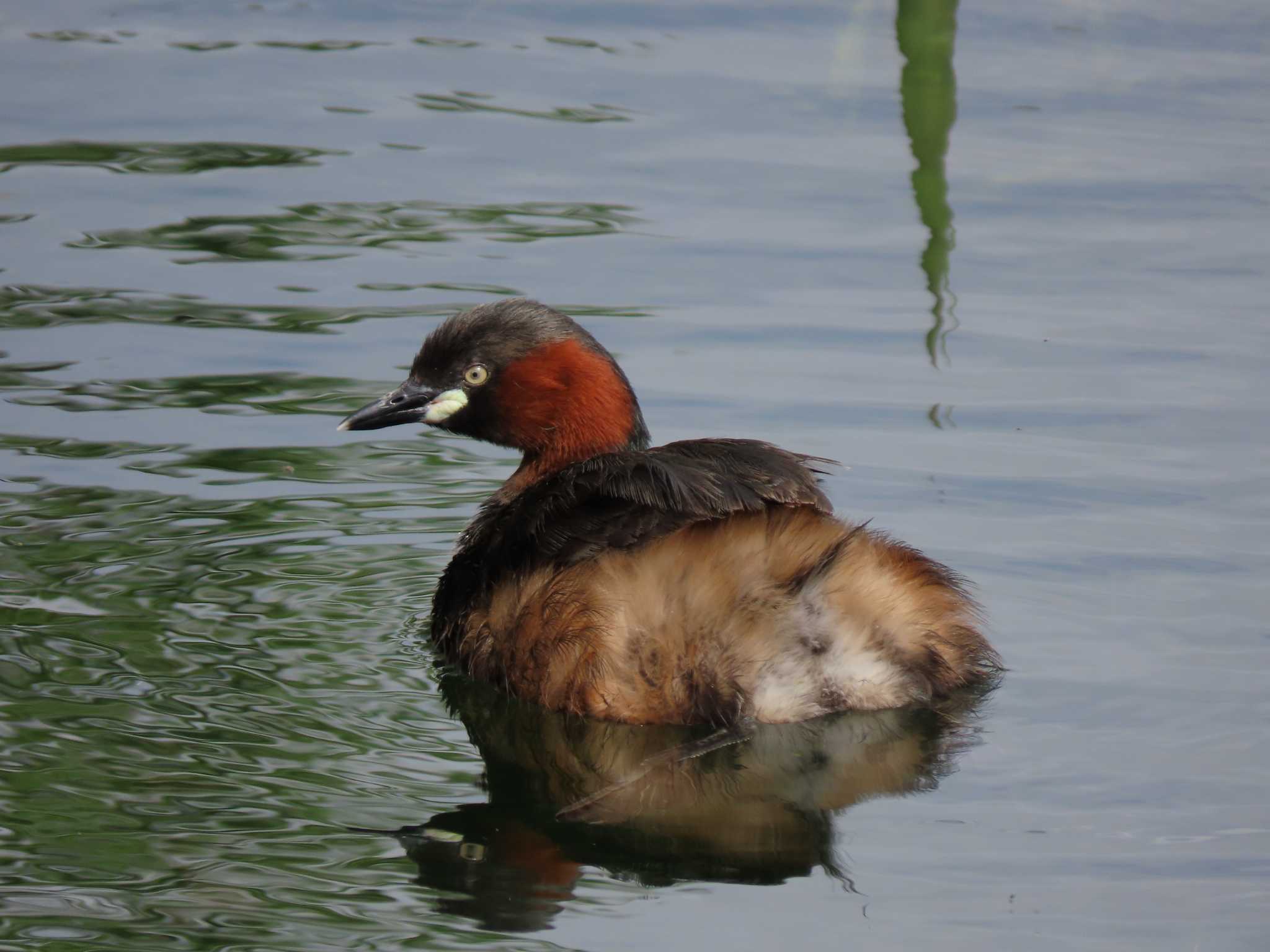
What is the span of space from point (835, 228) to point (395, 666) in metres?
4.04

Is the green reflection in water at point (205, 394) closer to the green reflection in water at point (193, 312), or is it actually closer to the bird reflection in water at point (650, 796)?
the green reflection in water at point (193, 312)

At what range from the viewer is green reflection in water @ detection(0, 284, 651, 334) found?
841 centimetres

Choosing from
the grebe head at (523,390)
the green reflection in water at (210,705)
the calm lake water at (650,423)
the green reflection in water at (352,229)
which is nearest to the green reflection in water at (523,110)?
the calm lake water at (650,423)

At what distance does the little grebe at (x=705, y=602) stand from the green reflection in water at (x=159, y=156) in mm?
4741

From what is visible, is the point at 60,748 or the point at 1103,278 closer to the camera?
the point at 60,748

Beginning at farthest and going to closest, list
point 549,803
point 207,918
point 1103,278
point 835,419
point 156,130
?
point 156,130 → point 1103,278 → point 835,419 → point 549,803 → point 207,918

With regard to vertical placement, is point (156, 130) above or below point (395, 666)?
above

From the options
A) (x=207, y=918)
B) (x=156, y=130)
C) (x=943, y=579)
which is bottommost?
(x=207, y=918)

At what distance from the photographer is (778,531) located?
537 cm

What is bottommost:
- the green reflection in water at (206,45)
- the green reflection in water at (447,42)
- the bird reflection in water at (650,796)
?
the bird reflection in water at (650,796)

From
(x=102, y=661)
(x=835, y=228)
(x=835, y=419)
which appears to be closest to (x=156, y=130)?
(x=835, y=228)

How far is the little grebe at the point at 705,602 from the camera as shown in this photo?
523 centimetres

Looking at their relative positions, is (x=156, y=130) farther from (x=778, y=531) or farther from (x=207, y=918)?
(x=207, y=918)

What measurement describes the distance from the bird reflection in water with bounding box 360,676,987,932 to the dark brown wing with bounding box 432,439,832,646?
0.38 metres
